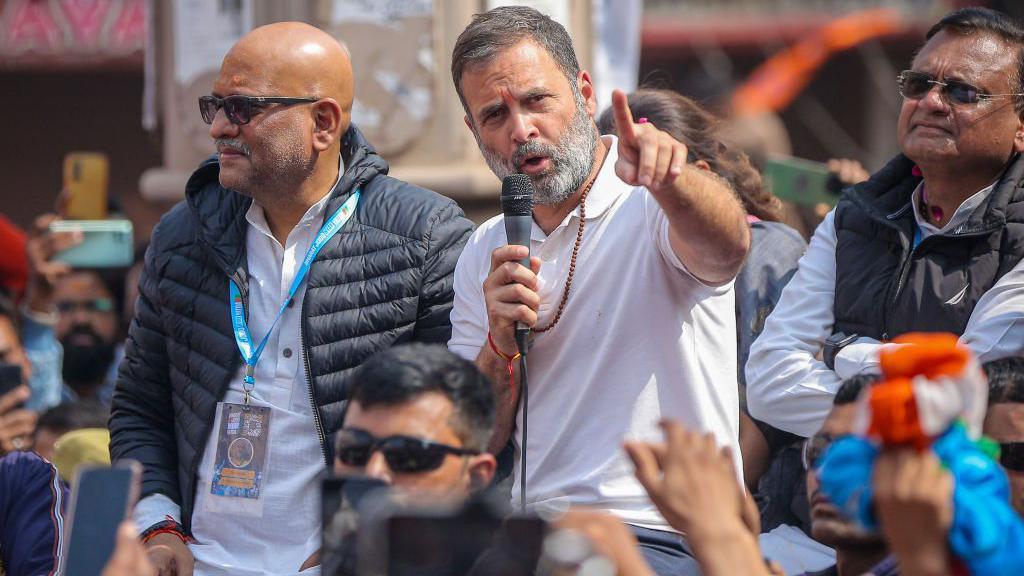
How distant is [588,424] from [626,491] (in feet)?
0.62

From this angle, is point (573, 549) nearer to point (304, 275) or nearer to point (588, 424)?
point (588, 424)

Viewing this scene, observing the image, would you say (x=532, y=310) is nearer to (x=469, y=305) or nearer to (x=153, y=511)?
(x=469, y=305)

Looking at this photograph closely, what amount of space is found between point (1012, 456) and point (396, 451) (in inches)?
51.4

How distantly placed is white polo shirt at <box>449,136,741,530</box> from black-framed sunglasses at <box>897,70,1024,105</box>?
0.82 metres

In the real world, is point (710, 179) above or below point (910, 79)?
below

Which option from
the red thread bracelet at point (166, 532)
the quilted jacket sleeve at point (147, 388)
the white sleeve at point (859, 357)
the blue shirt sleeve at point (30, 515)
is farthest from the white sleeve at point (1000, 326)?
the blue shirt sleeve at point (30, 515)

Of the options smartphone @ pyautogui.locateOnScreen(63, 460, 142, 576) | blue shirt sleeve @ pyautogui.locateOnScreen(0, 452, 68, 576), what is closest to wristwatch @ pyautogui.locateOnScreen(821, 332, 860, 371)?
smartphone @ pyautogui.locateOnScreen(63, 460, 142, 576)

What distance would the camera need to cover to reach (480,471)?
294 centimetres

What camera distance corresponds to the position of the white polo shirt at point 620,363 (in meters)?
3.39

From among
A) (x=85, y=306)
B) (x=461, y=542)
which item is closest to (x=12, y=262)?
(x=85, y=306)

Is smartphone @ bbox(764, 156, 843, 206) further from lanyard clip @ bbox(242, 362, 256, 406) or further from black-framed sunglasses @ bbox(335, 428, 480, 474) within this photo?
black-framed sunglasses @ bbox(335, 428, 480, 474)

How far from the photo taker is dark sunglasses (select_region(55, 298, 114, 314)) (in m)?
6.69

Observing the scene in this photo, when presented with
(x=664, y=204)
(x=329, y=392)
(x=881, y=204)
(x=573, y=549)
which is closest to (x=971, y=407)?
(x=573, y=549)

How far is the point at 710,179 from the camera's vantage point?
10.7 feet
